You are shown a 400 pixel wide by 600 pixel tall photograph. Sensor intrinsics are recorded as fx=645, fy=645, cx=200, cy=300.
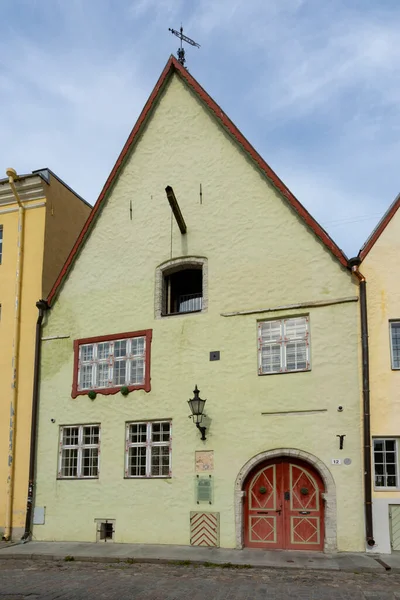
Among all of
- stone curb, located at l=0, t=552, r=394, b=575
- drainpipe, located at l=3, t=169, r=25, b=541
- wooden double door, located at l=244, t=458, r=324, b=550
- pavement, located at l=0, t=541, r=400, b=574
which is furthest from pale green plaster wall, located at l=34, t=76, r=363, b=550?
stone curb, located at l=0, t=552, r=394, b=575

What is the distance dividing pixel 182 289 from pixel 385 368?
6.54 m

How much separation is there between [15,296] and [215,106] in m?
8.56

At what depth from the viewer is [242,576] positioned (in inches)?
491

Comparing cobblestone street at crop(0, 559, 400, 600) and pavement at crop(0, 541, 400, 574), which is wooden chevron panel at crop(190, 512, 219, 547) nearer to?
pavement at crop(0, 541, 400, 574)

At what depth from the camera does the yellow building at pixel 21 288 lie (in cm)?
1898

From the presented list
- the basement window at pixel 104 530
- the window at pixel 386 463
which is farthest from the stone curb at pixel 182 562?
the window at pixel 386 463

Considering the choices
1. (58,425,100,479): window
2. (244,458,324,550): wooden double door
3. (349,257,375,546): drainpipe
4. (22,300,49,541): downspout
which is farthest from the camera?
(22,300,49,541): downspout

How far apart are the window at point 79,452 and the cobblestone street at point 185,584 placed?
13.5ft

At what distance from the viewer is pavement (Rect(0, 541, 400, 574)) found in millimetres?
13070

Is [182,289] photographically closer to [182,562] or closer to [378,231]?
[378,231]

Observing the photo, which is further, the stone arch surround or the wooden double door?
the wooden double door

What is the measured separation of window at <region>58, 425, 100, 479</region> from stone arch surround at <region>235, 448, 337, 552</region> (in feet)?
14.2

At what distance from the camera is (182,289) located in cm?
1900

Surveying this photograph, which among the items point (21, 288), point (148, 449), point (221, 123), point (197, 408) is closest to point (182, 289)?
point (197, 408)
